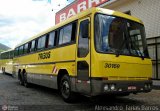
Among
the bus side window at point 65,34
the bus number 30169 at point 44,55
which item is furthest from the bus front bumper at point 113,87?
the bus number 30169 at point 44,55

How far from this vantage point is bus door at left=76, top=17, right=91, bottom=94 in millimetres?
9168

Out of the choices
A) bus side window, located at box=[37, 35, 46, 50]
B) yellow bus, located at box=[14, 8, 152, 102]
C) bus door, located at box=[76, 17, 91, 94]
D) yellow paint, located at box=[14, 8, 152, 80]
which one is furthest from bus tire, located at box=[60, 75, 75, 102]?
bus side window, located at box=[37, 35, 46, 50]

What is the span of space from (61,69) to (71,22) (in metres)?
1.84

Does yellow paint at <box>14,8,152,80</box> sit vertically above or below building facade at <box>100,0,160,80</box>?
below

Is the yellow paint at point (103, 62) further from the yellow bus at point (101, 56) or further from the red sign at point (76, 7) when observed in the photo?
the red sign at point (76, 7)


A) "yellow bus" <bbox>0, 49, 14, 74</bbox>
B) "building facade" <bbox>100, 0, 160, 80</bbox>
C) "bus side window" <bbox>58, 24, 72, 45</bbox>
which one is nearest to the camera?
"bus side window" <bbox>58, 24, 72, 45</bbox>

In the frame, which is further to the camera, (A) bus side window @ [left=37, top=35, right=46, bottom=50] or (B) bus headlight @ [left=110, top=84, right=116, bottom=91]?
(A) bus side window @ [left=37, top=35, right=46, bottom=50]

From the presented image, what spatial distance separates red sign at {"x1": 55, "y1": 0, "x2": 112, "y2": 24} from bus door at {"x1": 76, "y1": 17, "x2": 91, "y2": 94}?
11692mm

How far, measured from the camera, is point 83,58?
948 centimetres

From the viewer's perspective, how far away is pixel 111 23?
946 centimetres

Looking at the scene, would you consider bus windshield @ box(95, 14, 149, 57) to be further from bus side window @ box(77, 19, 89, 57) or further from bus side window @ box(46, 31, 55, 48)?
bus side window @ box(46, 31, 55, 48)

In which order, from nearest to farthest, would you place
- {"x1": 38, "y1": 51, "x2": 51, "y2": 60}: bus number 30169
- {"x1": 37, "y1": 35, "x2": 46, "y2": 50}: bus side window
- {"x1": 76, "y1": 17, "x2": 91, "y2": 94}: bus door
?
1. {"x1": 76, "y1": 17, "x2": 91, "y2": 94}: bus door
2. {"x1": 38, "y1": 51, "x2": 51, "y2": 60}: bus number 30169
3. {"x1": 37, "y1": 35, "x2": 46, "y2": 50}: bus side window

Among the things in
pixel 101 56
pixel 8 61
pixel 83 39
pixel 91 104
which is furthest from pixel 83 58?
pixel 8 61

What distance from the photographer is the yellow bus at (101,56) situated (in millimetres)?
8812
